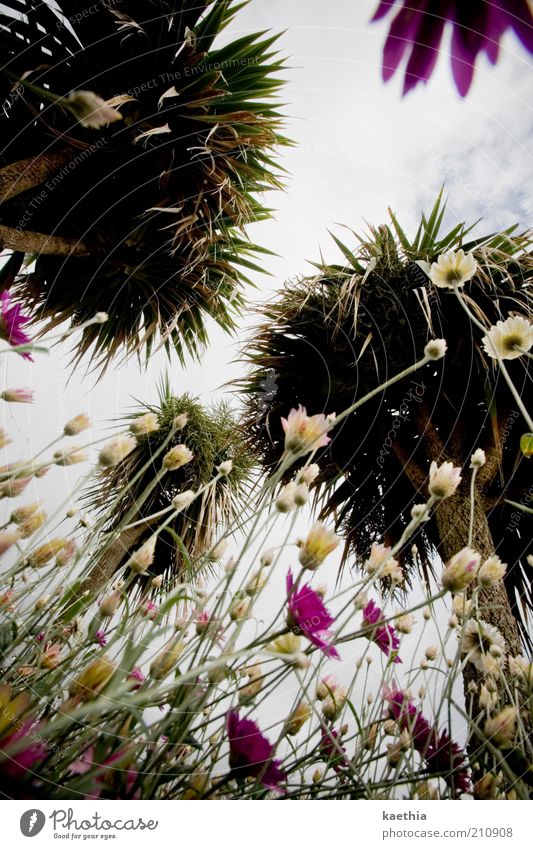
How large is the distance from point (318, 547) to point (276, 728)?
21 centimetres

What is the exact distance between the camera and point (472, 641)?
1.94 feet

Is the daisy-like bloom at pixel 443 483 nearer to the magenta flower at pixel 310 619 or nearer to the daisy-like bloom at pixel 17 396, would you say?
the magenta flower at pixel 310 619

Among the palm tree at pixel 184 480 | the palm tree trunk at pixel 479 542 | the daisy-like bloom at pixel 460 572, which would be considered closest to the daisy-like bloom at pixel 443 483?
the daisy-like bloom at pixel 460 572

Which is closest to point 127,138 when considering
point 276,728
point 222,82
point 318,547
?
point 222,82

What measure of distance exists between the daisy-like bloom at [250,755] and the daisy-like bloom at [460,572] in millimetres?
195

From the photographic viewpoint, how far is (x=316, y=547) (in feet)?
1.21

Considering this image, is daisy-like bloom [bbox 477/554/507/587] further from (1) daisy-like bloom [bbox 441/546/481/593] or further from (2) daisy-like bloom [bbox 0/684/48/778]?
(2) daisy-like bloom [bbox 0/684/48/778]

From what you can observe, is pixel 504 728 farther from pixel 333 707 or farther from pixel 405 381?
pixel 405 381

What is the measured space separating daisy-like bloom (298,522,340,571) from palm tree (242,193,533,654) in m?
1.13

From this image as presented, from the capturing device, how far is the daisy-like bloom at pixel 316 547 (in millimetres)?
364

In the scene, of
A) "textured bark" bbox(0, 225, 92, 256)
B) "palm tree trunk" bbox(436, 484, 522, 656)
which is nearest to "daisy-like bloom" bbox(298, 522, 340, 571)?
"palm tree trunk" bbox(436, 484, 522, 656)

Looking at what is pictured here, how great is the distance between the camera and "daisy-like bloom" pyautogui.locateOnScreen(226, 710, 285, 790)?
32cm

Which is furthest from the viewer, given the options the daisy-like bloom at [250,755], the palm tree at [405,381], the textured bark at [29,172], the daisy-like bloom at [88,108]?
the palm tree at [405,381]
